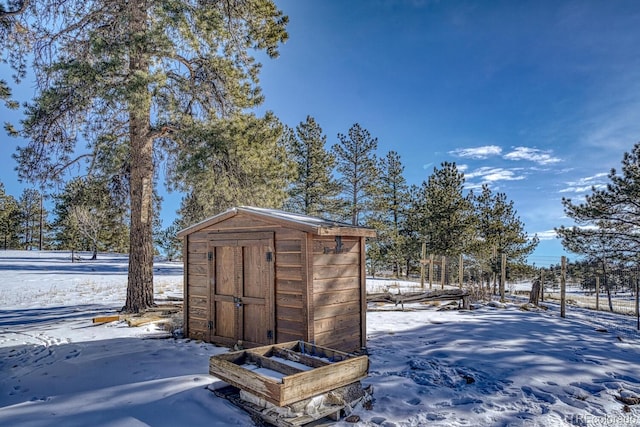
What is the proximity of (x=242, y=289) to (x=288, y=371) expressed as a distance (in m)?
2.28

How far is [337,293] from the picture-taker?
17.4ft

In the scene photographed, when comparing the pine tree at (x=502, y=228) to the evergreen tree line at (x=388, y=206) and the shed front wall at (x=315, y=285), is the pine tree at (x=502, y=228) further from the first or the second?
the shed front wall at (x=315, y=285)

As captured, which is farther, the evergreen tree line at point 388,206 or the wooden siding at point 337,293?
the evergreen tree line at point 388,206

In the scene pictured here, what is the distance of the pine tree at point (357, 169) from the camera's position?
985 inches


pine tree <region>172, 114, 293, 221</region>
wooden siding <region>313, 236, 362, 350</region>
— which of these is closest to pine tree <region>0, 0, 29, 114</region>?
pine tree <region>172, 114, 293, 221</region>

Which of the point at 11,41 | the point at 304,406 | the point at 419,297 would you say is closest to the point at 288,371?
the point at 304,406

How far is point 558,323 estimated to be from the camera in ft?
27.0

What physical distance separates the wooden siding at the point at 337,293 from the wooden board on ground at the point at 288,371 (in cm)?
70

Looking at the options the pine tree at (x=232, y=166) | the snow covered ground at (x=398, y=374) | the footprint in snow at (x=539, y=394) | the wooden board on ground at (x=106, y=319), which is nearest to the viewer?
the snow covered ground at (x=398, y=374)

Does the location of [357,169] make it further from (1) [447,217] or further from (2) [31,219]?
(2) [31,219]

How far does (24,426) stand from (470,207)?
22751mm

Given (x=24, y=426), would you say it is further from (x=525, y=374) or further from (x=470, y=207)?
(x=470, y=207)

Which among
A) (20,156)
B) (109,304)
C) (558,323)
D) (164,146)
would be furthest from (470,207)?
(20,156)

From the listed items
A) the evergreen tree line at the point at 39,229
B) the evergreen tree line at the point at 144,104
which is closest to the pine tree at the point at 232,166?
the evergreen tree line at the point at 144,104
